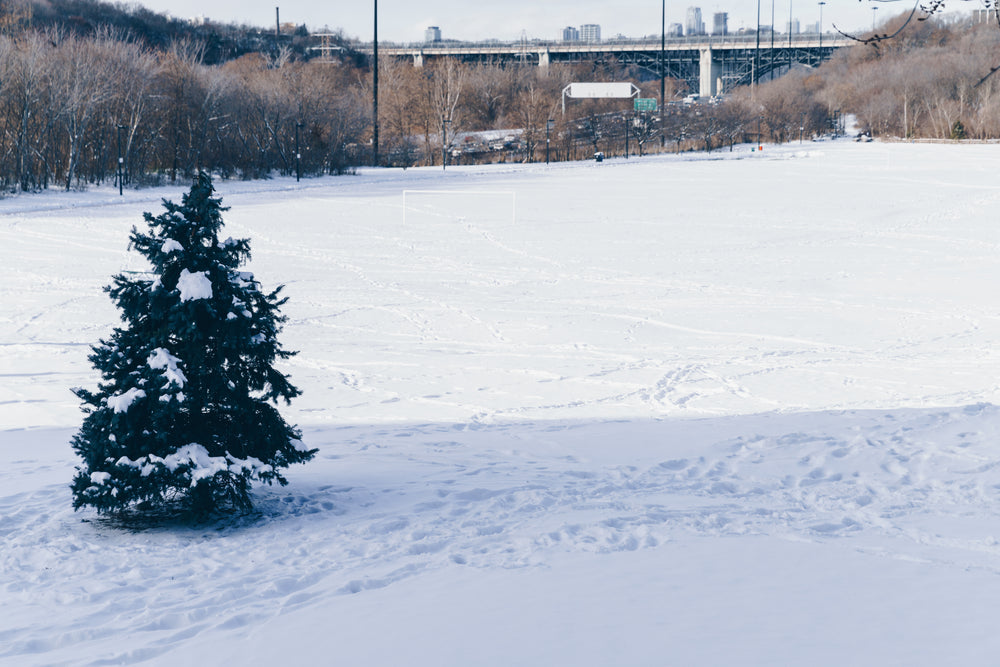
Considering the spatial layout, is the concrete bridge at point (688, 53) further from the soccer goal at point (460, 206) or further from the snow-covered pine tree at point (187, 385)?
the snow-covered pine tree at point (187, 385)

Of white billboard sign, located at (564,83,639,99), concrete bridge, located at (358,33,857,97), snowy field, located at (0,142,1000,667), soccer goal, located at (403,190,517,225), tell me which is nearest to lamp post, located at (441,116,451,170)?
soccer goal, located at (403,190,517,225)

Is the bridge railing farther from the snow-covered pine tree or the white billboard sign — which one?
the snow-covered pine tree

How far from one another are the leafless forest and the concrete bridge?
4152 millimetres

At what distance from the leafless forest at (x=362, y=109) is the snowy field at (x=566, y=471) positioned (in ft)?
13.5

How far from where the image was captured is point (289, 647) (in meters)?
5.38

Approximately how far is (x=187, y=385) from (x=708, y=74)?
130419 millimetres

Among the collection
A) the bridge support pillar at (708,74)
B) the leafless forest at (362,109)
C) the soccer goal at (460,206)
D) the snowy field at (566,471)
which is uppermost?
the bridge support pillar at (708,74)

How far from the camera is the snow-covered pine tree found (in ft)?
24.6

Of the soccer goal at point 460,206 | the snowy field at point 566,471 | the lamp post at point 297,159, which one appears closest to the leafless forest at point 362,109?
the lamp post at point 297,159

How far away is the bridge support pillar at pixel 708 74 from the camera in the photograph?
130125mm

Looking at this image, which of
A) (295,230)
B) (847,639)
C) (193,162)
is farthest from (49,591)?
(193,162)

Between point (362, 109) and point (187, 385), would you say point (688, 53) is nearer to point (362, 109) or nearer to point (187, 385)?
point (362, 109)

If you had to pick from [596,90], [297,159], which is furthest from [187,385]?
[596,90]

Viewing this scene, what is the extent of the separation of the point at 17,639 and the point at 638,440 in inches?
244
